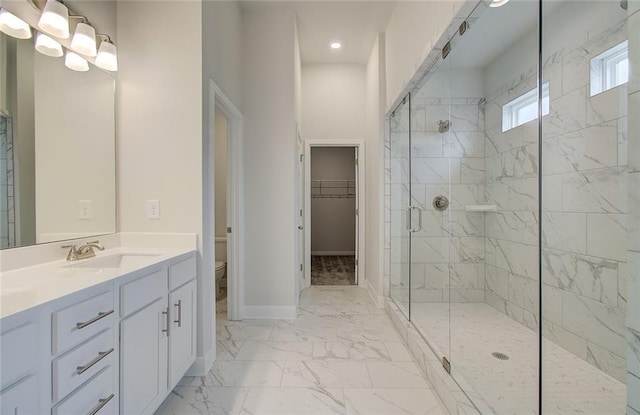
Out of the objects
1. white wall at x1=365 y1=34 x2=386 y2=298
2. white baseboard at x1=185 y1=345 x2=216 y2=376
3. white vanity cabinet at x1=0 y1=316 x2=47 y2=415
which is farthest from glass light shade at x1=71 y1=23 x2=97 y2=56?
white wall at x1=365 y1=34 x2=386 y2=298

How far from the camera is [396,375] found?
6.26ft

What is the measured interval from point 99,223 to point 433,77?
8.77ft

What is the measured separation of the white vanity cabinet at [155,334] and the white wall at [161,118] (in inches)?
7.8

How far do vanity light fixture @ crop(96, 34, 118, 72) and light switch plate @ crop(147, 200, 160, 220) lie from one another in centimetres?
88

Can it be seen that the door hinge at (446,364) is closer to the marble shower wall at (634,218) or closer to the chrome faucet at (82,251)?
the marble shower wall at (634,218)

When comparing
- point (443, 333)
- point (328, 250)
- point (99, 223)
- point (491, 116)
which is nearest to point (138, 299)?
point (99, 223)

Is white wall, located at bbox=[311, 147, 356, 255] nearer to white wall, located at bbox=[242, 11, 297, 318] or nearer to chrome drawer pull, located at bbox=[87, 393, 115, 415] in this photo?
white wall, located at bbox=[242, 11, 297, 318]

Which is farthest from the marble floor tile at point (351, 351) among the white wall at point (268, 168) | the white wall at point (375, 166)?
the white wall at point (375, 166)

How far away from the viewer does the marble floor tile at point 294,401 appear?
61.7 inches

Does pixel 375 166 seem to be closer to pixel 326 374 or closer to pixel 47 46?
pixel 326 374

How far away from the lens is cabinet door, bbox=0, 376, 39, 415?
2.43 ft

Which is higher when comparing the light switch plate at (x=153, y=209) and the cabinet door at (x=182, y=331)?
the light switch plate at (x=153, y=209)

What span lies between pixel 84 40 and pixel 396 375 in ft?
9.28

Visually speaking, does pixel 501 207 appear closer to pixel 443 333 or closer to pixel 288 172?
pixel 443 333
